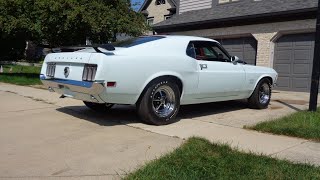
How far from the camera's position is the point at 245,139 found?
5.98 m

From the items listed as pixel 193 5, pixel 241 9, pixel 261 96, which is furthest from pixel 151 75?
pixel 193 5

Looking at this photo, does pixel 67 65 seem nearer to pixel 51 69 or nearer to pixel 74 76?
pixel 74 76

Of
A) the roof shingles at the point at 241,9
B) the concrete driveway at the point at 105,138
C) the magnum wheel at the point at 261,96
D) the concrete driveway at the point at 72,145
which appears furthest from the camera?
the roof shingles at the point at 241,9

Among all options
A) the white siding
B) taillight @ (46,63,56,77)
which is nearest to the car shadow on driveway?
taillight @ (46,63,56,77)

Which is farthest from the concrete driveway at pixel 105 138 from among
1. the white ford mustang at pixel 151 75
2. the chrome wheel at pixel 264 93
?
the white ford mustang at pixel 151 75

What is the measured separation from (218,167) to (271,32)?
36.3 feet

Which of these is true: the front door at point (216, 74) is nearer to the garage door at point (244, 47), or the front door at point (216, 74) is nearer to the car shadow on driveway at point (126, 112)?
the car shadow on driveway at point (126, 112)

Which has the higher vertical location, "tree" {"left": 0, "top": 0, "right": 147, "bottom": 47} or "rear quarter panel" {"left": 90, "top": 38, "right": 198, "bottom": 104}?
"tree" {"left": 0, "top": 0, "right": 147, "bottom": 47}

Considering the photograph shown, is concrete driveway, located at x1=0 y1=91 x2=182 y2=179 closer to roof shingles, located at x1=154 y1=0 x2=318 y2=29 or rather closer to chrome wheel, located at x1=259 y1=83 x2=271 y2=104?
chrome wheel, located at x1=259 y1=83 x2=271 y2=104

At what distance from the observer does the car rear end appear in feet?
20.0

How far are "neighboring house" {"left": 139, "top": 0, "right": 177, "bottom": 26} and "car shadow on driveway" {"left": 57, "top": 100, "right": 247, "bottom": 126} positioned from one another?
19.1 m

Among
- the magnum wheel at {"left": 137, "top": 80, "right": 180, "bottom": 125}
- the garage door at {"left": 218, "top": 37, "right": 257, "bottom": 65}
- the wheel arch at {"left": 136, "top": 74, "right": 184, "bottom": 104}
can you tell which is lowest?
the magnum wheel at {"left": 137, "top": 80, "right": 180, "bottom": 125}

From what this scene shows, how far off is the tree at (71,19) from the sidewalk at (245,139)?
942cm

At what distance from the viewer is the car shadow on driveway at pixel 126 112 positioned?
24.1 feet
